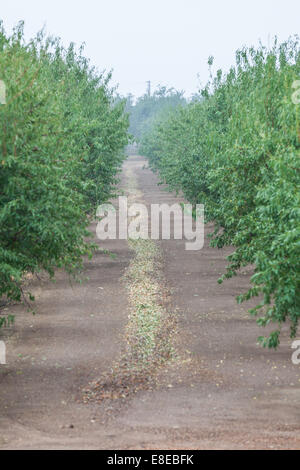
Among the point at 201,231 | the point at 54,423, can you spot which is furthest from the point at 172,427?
the point at 201,231

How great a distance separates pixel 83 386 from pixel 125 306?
6434 millimetres

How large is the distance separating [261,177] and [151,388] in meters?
5.09

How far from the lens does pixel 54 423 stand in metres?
11.7

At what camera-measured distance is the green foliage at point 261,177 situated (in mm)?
10070
